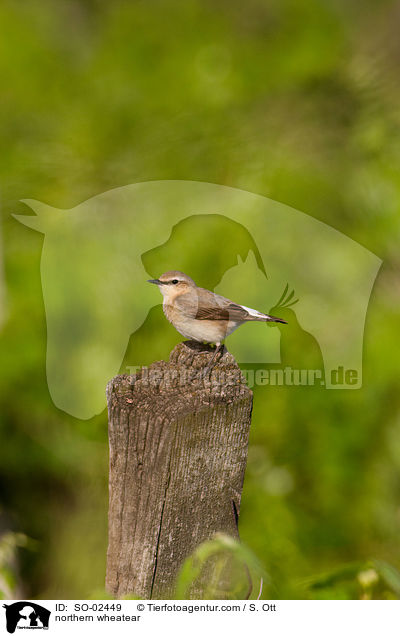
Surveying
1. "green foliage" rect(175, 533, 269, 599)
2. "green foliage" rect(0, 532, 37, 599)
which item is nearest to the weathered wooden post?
"green foliage" rect(175, 533, 269, 599)

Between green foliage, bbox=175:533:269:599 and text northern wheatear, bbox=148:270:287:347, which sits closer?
green foliage, bbox=175:533:269:599

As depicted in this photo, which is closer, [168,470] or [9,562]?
[168,470]

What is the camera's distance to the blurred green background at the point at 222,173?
4.24 meters

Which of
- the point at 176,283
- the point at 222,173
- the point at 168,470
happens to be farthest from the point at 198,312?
the point at 222,173

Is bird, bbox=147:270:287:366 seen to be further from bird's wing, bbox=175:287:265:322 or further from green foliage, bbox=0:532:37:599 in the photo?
green foliage, bbox=0:532:37:599

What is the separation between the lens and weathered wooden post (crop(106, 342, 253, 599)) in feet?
6.79

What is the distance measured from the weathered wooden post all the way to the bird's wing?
37 centimetres

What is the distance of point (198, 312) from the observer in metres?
2.56

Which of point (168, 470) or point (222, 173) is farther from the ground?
point (222, 173)

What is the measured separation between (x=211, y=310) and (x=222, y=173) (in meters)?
2.11
